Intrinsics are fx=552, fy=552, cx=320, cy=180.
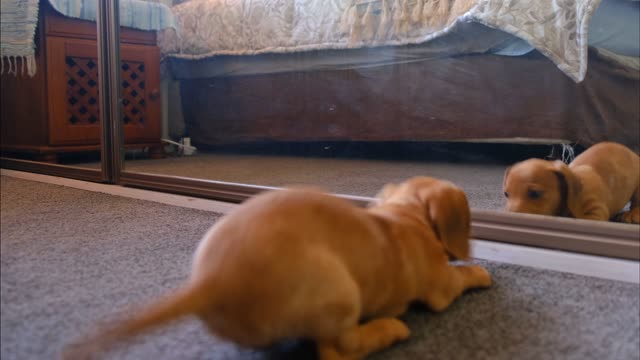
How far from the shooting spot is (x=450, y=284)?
62cm

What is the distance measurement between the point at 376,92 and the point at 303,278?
1480mm

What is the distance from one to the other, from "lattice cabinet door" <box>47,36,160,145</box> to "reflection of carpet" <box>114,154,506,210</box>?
22cm

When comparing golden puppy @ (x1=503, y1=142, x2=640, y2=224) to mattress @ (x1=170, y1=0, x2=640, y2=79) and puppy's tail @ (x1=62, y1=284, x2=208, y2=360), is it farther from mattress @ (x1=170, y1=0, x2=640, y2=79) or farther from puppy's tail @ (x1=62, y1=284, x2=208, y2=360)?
puppy's tail @ (x1=62, y1=284, x2=208, y2=360)

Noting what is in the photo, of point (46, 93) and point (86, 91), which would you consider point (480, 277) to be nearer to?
point (86, 91)

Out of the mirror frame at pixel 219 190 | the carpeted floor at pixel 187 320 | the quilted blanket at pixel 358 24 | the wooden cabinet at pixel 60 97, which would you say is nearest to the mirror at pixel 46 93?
the wooden cabinet at pixel 60 97

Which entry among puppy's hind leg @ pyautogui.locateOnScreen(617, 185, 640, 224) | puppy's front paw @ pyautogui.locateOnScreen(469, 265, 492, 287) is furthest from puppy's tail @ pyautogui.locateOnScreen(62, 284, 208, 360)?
puppy's hind leg @ pyautogui.locateOnScreen(617, 185, 640, 224)

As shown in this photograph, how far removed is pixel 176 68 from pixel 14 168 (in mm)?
791

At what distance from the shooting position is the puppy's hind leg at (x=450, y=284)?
60cm

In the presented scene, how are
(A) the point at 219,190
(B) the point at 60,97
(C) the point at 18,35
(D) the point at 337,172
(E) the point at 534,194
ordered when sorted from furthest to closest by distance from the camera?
(B) the point at 60,97
(C) the point at 18,35
(D) the point at 337,172
(A) the point at 219,190
(E) the point at 534,194

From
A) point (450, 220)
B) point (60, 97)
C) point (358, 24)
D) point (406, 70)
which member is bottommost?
point (450, 220)

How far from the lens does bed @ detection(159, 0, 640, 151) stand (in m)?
1.37

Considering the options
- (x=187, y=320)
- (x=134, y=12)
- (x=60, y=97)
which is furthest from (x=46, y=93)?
(x=187, y=320)

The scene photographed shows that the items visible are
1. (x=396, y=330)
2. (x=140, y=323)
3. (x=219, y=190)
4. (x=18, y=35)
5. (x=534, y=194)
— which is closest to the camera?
(x=140, y=323)

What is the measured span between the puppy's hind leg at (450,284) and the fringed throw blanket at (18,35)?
5.74ft
